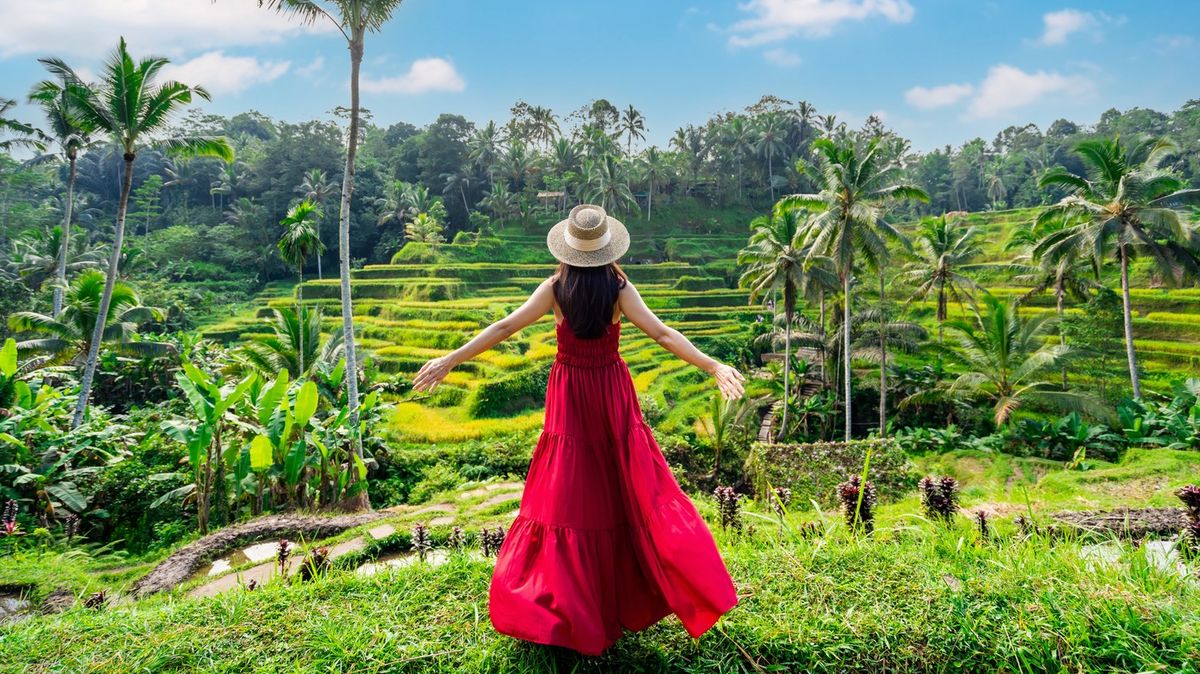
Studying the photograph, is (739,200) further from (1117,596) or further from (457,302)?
(1117,596)

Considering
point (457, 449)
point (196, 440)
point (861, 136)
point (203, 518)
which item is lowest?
point (457, 449)

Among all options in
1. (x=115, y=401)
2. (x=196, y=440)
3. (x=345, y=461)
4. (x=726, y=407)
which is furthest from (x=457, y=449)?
(x=115, y=401)

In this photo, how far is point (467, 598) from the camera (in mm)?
2365

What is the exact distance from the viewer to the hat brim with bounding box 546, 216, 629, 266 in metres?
2.05

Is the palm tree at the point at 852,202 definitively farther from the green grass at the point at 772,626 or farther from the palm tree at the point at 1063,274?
the green grass at the point at 772,626

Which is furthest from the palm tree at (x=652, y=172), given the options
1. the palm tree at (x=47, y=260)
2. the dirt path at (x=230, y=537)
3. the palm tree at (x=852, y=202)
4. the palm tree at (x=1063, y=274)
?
the dirt path at (x=230, y=537)

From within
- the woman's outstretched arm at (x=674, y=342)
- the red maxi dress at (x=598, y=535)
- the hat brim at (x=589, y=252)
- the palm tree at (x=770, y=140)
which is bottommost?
the red maxi dress at (x=598, y=535)

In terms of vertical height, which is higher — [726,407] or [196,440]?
[196,440]

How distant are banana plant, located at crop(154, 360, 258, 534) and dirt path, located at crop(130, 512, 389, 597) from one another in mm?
809

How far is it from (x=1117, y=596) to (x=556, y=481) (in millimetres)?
2005

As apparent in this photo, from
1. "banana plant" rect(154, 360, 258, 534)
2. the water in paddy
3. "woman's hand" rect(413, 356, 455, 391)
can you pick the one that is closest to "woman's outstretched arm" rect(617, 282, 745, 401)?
"woman's hand" rect(413, 356, 455, 391)

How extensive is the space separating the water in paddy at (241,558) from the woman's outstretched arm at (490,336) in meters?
3.46

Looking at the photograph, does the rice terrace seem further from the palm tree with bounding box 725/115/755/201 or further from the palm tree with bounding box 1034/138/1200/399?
the palm tree with bounding box 725/115/755/201

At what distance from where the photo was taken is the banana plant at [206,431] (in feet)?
17.0
